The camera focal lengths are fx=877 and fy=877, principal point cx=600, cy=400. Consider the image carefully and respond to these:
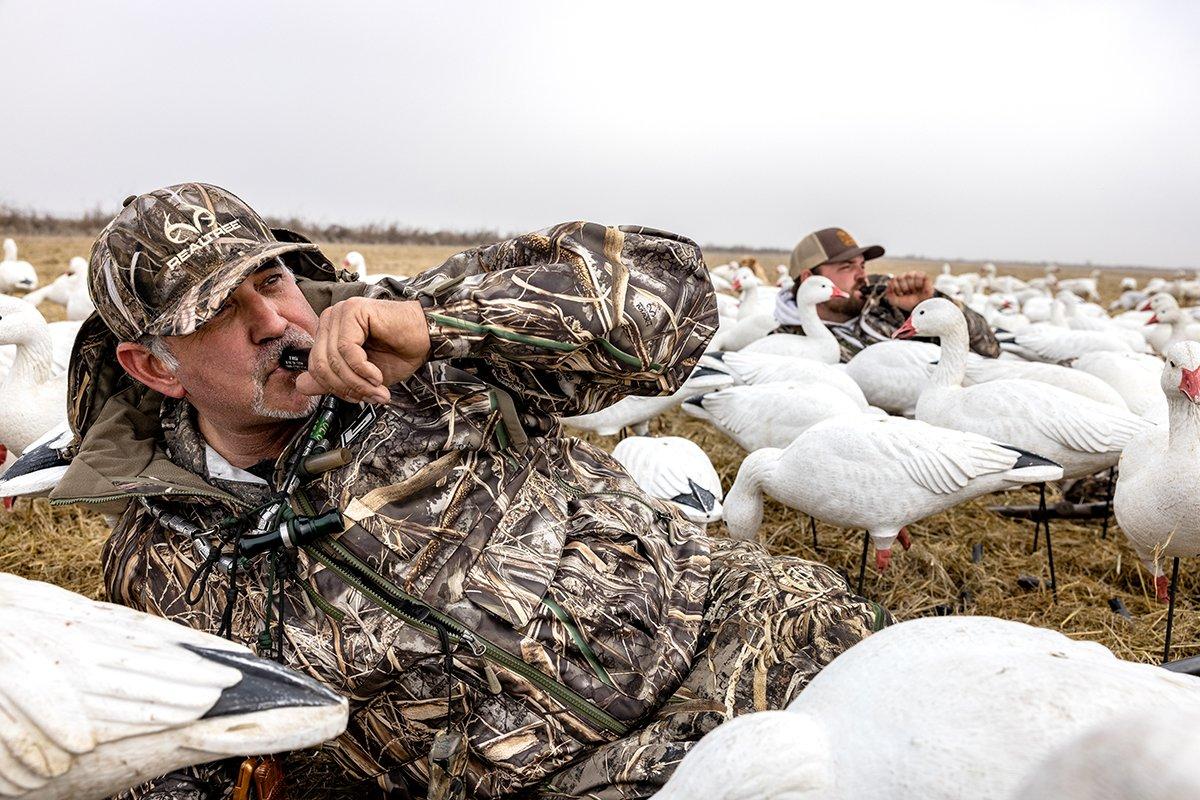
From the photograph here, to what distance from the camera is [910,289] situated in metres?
6.52

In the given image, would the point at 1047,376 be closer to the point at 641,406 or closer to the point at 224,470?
the point at 641,406

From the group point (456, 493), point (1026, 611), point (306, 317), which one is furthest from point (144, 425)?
point (1026, 611)

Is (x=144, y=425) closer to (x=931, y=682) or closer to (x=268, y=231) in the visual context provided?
(x=268, y=231)

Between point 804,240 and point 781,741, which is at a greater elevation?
point 804,240

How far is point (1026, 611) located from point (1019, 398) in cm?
108

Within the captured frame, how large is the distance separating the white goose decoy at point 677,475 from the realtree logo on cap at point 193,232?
2.42m

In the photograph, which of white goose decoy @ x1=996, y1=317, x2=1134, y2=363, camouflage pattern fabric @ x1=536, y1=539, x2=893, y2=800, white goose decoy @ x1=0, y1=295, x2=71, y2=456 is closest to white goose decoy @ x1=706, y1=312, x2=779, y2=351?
white goose decoy @ x1=996, y1=317, x2=1134, y2=363

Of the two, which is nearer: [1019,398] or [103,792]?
[103,792]

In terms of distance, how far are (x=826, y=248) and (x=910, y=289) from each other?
73 centimetres

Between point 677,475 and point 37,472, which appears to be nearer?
point 37,472

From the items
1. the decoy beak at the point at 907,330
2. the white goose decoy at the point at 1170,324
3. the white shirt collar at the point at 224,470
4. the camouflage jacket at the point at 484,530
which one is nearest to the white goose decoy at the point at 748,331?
the decoy beak at the point at 907,330

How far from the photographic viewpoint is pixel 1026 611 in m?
4.07

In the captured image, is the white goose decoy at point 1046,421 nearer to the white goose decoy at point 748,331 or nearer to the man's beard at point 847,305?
the man's beard at point 847,305

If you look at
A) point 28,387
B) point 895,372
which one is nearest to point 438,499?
point 28,387
